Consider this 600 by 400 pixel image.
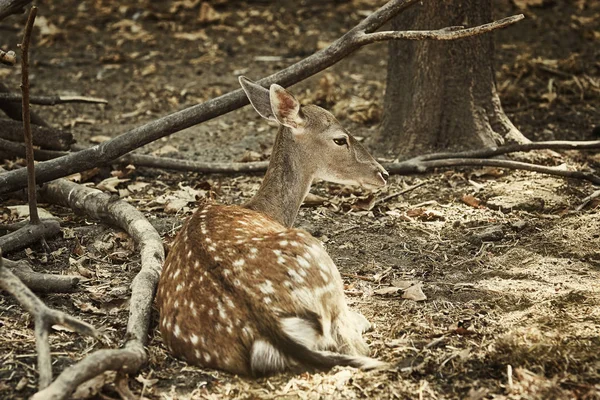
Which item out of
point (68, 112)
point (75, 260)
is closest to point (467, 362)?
point (75, 260)

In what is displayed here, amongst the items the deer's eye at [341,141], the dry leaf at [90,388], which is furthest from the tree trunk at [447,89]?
the dry leaf at [90,388]

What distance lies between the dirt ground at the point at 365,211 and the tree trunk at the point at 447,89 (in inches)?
16.2

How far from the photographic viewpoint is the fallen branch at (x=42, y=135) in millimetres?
6098

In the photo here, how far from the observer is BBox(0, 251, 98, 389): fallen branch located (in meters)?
3.06

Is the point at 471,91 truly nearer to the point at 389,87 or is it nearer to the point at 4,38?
the point at 389,87

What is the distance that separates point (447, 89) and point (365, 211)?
4.83 feet

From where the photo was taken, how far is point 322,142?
5215mm

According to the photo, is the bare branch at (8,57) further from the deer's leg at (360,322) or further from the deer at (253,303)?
the deer's leg at (360,322)

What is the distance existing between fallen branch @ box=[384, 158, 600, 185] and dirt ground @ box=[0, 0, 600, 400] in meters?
0.10

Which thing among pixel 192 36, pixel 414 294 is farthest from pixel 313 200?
pixel 192 36

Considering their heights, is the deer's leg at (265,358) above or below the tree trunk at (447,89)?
below

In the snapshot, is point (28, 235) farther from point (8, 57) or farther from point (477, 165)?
point (477, 165)

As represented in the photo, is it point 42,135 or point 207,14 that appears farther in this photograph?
point 207,14

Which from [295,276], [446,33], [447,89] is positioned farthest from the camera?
[447,89]
